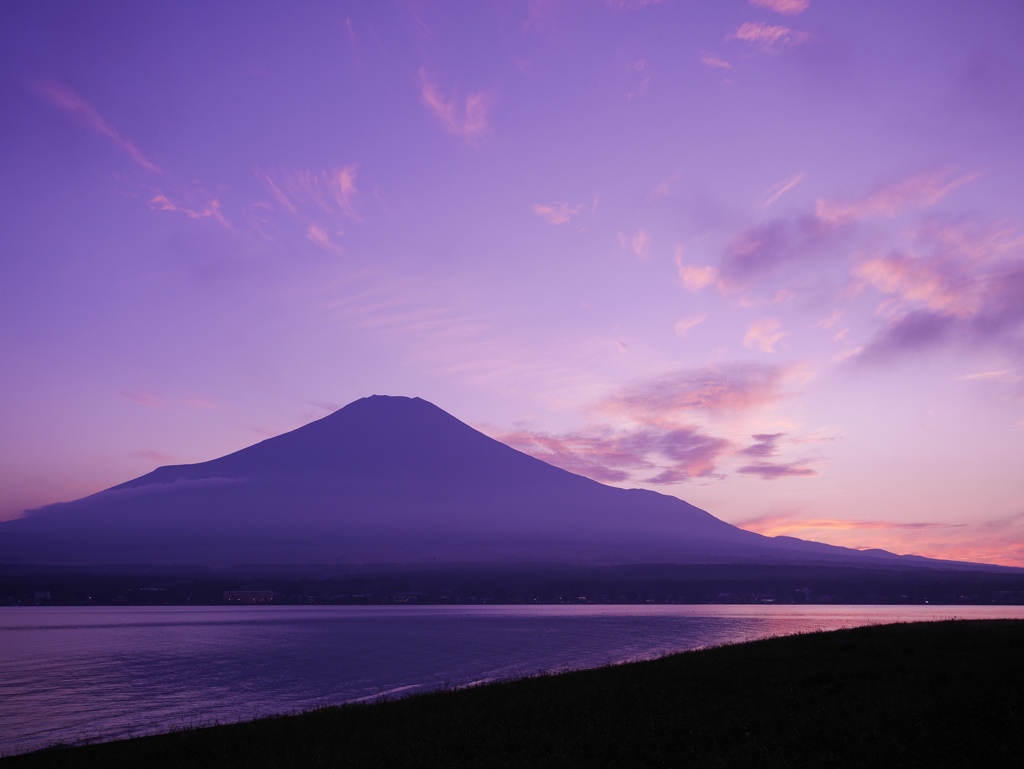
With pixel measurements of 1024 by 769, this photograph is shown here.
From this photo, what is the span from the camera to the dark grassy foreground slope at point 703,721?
19188mm

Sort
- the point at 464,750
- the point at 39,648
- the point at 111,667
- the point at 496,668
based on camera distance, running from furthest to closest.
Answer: the point at 39,648 < the point at 111,667 < the point at 496,668 < the point at 464,750

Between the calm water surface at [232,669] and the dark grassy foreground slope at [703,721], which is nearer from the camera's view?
the dark grassy foreground slope at [703,721]

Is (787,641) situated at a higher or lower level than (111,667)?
higher

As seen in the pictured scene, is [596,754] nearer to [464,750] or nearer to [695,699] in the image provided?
[464,750]

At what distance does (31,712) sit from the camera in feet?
149

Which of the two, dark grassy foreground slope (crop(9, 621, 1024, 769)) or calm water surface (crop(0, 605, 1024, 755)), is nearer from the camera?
dark grassy foreground slope (crop(9, 621, 1024, 769))

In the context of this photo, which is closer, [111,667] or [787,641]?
[787,641]

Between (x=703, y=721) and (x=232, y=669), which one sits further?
(x=232, y=669)

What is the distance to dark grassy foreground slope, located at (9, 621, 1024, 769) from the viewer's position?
755 inches

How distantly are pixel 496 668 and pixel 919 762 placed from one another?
164 feet

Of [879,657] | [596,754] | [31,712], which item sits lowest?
[31,712]

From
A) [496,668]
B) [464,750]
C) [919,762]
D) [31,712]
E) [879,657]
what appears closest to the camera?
[919,762]

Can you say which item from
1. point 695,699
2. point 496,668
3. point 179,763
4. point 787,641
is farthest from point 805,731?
point 496,668

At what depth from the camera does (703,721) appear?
2217 cm
